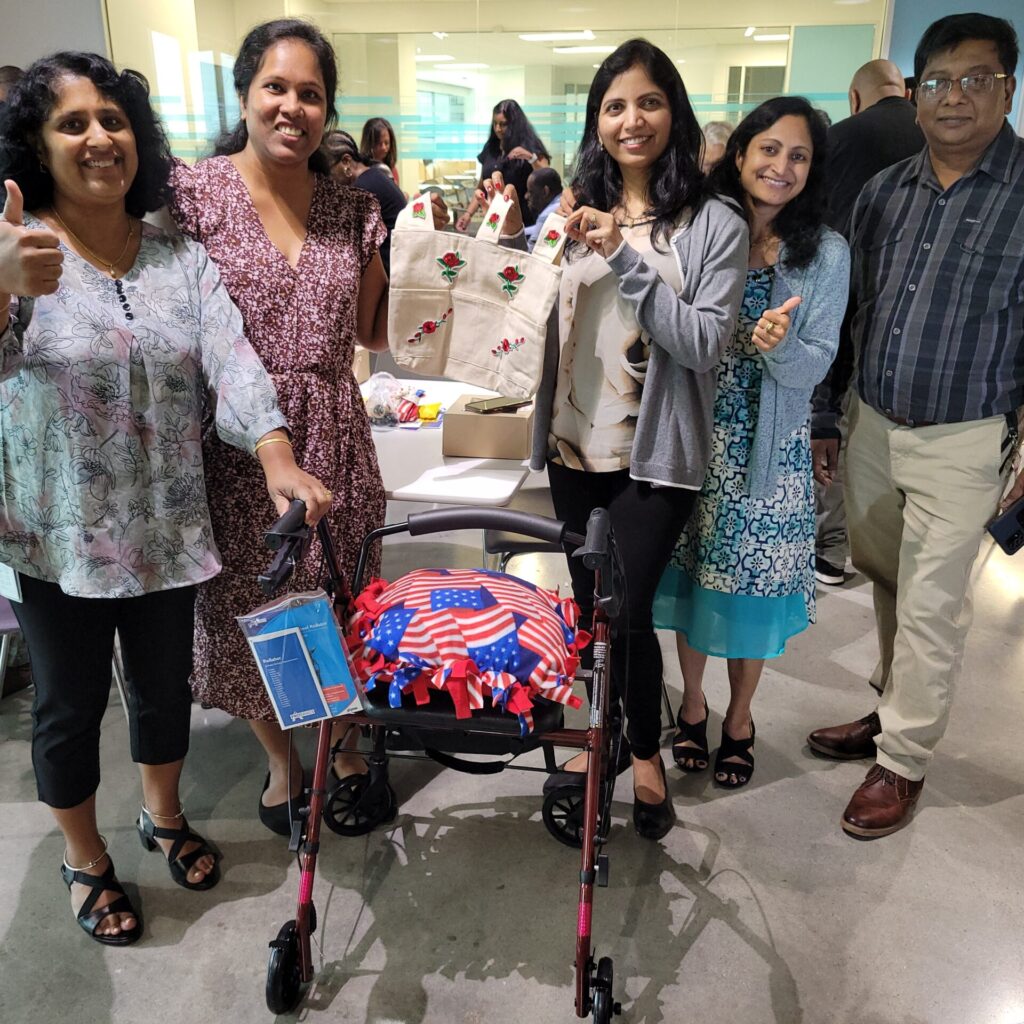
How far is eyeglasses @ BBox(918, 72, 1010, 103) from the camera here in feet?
6.33

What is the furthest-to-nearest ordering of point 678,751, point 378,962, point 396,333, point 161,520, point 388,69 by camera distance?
point 388,69 → point 678,751 → point 396,333 → point 378,962 → point 161,520

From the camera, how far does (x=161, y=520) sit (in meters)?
1.70

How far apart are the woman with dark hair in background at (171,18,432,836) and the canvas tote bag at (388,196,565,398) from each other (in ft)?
0.31

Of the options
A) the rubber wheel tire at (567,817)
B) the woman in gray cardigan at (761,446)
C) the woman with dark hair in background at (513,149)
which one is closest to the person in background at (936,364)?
the woman in gray cardigan at (761,446)

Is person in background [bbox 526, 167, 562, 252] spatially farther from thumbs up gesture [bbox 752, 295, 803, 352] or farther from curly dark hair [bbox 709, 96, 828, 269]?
thumbs up gesture [bbox 752, 295, 803, 352]

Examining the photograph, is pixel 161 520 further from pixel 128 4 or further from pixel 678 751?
pixel 128 4

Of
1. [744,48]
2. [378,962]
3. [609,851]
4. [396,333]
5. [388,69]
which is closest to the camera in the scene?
[378,962]

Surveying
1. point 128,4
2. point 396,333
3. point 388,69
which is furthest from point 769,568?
point 128,4

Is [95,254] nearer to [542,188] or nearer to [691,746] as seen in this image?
[691,746]

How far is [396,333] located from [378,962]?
52.6 inches

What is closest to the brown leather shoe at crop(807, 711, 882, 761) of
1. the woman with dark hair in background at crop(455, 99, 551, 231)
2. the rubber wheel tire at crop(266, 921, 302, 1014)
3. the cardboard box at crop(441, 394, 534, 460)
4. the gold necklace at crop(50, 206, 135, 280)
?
the cardboard box at crop(441, 394, 534, 460)

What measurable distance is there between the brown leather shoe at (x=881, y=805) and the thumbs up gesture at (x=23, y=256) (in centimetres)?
210

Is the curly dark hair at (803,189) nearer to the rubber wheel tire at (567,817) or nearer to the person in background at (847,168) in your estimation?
the person in background at (847,168)

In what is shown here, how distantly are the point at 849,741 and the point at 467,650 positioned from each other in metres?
1.49
